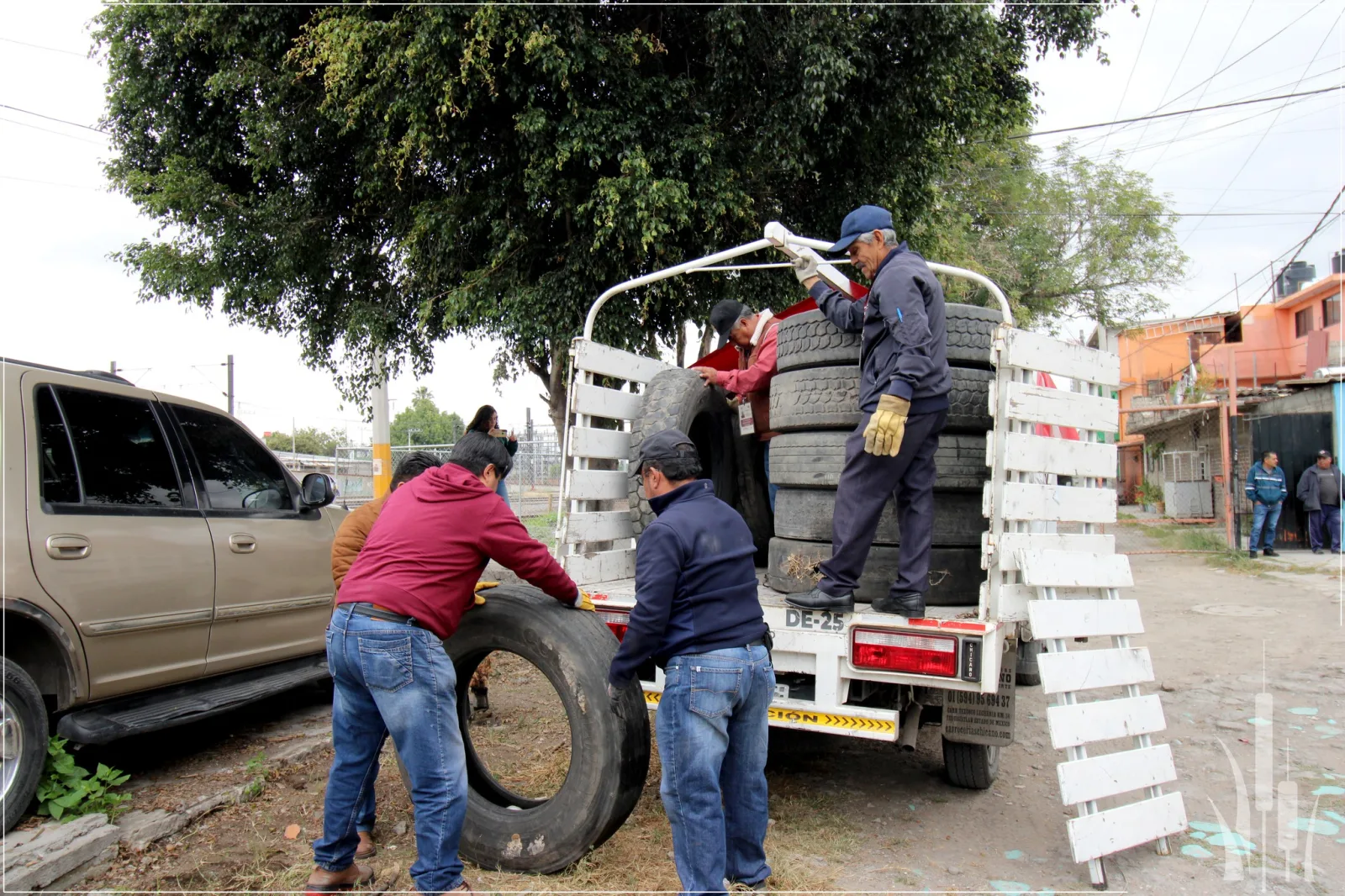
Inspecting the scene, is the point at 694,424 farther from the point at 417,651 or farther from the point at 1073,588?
the point at 417,651

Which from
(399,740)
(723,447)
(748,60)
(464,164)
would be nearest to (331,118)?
(464,164)

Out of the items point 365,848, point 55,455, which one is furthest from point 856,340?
point 55,455

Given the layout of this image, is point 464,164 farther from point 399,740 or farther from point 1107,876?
point 1107,876

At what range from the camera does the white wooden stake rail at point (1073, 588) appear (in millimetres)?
3555

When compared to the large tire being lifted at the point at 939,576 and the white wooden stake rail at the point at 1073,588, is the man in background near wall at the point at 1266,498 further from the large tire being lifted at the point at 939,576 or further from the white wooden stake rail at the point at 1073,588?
the large tire being lifted at the point at 939,576

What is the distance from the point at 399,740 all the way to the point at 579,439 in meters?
1.92

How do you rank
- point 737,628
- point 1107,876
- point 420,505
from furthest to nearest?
1. point 1107,876
2. point 420,505
3. point 737,628

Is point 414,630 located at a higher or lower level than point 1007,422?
lower

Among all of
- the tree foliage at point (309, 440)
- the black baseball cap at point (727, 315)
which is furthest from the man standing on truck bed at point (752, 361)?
the tree foliage at point (309, 440)

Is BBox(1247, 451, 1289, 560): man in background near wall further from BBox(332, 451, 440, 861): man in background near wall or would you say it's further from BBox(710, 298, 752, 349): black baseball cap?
BBox(332, 451, 440, 861): man in background near wall

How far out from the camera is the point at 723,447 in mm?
5477

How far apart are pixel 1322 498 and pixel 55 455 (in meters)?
17.7

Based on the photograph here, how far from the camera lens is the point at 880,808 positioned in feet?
14.5

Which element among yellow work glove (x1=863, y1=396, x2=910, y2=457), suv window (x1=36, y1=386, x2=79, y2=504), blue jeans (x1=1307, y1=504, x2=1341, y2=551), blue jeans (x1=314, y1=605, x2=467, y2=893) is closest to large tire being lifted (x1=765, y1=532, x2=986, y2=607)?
yellow work glove (x1=863, y1=396, x2=910, y2=457)
